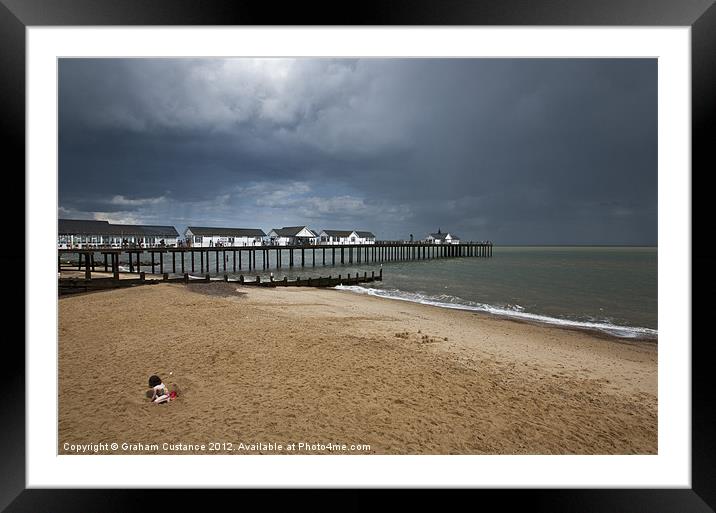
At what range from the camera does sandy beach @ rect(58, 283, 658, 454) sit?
7.39 feet

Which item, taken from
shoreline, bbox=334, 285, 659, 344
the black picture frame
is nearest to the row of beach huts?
the black picture frame

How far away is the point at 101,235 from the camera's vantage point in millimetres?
18906

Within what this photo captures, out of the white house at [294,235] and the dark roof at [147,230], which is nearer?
the dark roof at [147,230]

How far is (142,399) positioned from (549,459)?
344 cm

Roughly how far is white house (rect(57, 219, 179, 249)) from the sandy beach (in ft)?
51.6

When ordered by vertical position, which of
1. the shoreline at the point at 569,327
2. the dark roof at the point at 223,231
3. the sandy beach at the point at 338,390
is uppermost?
the dark roof at the point at 223,231

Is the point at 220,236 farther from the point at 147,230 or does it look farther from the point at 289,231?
the point at 289,231

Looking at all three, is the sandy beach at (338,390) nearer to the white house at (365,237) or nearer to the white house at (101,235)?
the white house at (101,235)

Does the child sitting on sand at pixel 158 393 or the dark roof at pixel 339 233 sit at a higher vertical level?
the dark roof at pixel 339 233

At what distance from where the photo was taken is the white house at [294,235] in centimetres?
4203
